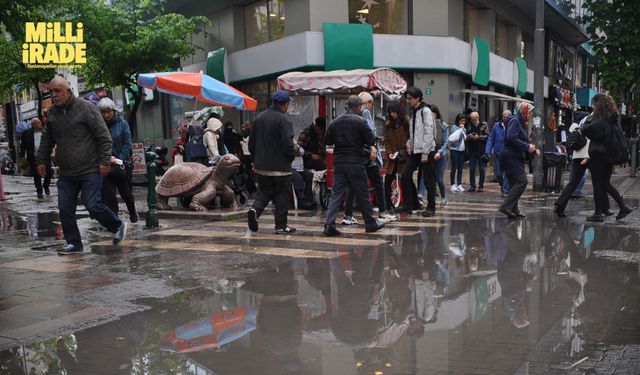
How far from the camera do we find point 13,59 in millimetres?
22016

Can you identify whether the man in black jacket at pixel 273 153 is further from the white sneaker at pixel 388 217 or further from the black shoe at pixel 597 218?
the black shoe at pixel 597 218

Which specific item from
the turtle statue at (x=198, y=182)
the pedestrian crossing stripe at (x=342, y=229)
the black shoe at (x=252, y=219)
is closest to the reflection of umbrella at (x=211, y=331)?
the black shoe at (x=252, y=219)

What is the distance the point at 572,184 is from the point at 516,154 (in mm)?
1039

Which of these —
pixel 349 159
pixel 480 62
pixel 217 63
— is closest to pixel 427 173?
pixel 349 159

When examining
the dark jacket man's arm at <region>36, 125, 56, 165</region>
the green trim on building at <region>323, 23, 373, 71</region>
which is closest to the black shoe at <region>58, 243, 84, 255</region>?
the dark jacket man's arm at <region>36, 125, 56, 165</region>

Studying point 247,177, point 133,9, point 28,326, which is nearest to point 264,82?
point 133,9

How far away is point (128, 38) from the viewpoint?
66.0 feet

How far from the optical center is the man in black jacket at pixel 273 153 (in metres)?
8.01

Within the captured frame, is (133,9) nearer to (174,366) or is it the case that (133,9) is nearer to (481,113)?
(481,113)

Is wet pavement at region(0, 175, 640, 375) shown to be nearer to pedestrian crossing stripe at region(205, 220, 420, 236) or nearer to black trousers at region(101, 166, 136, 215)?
pedestrian crossing stripe at region(205, 220, 420, 236)

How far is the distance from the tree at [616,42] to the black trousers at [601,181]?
37.9 ft

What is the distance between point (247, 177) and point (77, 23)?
9.54m

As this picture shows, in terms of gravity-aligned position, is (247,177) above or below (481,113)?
below

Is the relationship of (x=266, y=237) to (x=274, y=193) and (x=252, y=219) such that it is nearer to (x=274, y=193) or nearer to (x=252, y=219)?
(x=252, y=219)
